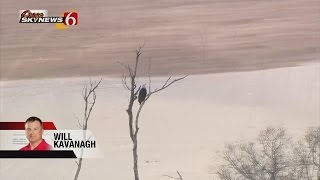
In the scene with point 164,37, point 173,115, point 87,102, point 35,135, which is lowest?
point 35,135

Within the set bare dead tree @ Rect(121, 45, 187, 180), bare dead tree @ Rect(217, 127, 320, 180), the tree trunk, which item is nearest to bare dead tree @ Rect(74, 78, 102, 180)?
bare dead tree @ Rect(121, 45, 187, 180)

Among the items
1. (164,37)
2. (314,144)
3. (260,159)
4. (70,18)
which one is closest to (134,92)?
(164,37)

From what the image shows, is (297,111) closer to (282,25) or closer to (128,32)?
(282,25)

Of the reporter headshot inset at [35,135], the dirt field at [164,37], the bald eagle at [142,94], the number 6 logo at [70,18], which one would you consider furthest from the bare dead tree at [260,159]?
the number 6 logo at [70,18]

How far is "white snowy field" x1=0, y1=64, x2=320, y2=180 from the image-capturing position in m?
2.53

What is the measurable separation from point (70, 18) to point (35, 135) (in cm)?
81

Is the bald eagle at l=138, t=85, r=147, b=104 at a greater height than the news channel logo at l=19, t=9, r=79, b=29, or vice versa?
the news channel logo at l=19, t=9, r=79, b=29

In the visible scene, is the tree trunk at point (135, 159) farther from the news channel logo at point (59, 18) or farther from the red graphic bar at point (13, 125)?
the news channel logo at point (59, 18)

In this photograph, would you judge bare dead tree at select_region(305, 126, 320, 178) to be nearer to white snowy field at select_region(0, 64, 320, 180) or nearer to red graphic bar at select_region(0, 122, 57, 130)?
white snowy field at select_region(0, 64, 320, 180)

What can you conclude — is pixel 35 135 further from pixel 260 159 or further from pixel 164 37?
pixel 260 159

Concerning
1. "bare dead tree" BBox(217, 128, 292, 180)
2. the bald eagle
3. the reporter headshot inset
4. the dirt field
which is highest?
the dirt field

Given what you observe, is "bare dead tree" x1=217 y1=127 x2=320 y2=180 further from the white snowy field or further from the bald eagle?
the bald eagle

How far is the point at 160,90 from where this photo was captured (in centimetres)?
257

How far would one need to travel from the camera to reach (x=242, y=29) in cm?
253
